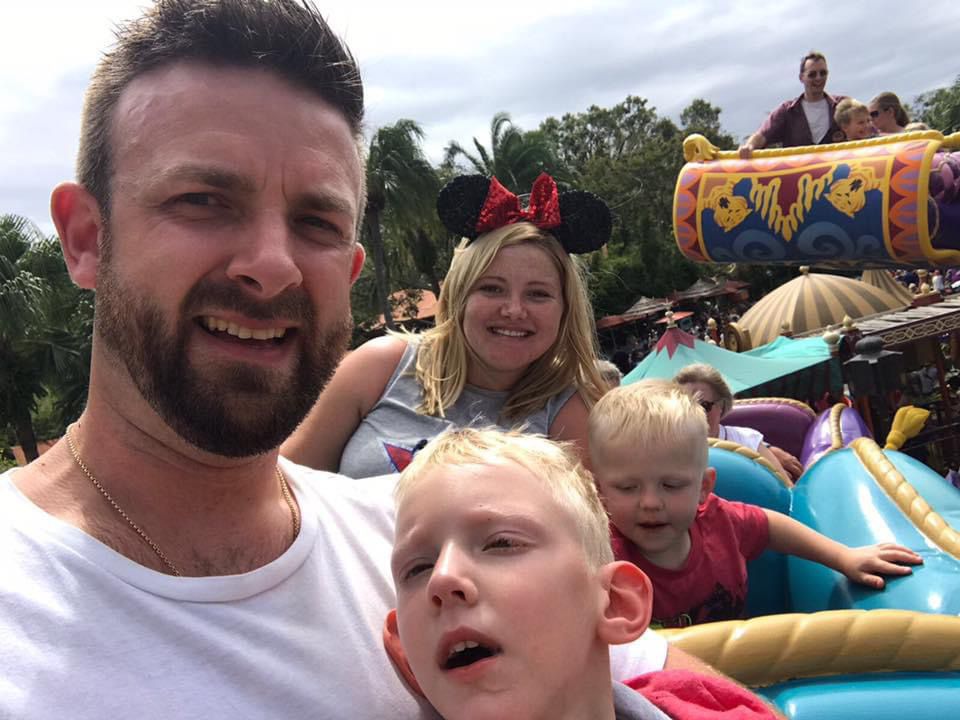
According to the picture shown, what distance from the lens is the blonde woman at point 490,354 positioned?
2.29 meters

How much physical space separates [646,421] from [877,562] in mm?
840

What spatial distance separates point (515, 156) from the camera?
26.4 meters

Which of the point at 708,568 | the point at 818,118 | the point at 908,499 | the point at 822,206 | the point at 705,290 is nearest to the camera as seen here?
the point at 708,568

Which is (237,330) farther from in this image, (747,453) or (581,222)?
(747,453)

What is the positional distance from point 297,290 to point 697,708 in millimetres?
A: 951

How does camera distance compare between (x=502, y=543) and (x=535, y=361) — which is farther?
(x=535, y=361)

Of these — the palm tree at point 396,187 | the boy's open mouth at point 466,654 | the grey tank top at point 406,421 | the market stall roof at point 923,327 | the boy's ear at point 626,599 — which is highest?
the palm tree at point 396,187

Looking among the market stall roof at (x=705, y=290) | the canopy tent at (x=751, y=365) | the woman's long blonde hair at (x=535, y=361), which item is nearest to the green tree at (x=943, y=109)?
the market stall roof at (x=705, y=290)

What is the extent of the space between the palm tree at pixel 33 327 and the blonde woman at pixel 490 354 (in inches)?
647

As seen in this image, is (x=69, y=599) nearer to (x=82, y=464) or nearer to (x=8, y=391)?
(x=82, y=464)

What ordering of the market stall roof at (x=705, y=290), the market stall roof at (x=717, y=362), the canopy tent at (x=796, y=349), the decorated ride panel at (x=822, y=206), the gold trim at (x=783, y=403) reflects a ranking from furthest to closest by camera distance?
the market stall roof at (x=705, y=290), the canopy tent at (x=796, y=349), the market stall roof at (x=717, y=362), the gold trim at (x=783, y=403), the decorated ride panel at (x=822, y=206)

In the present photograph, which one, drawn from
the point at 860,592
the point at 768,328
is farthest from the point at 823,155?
the point at 768,328

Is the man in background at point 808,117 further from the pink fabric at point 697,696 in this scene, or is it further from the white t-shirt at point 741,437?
the pink fabric at point 697,696

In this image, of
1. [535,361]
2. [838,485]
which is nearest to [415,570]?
[535,361]
